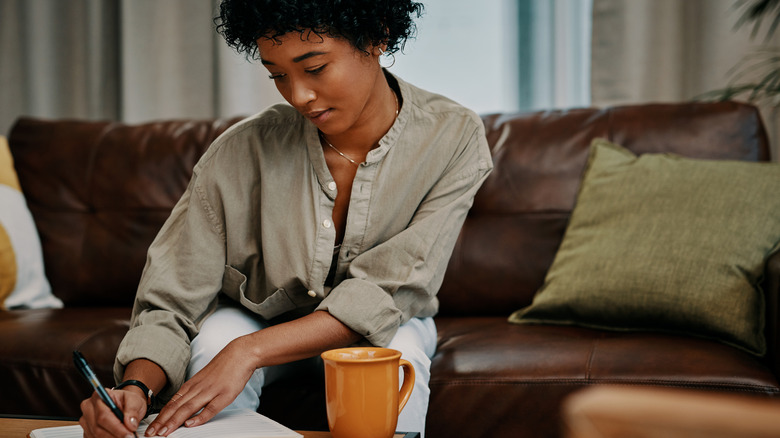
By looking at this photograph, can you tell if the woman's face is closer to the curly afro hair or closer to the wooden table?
the curly afro hair

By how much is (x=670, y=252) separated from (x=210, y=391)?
1023 millimetres

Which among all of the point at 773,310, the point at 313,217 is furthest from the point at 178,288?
the point at 773,310

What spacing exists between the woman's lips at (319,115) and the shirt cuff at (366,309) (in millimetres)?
267

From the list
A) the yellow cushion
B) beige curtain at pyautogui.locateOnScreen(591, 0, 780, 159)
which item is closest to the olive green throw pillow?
beige curtain at pyautogui.locateOnScreen(591, 0, 780, 159)

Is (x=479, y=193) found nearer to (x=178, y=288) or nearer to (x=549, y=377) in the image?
(x=549, y=377)

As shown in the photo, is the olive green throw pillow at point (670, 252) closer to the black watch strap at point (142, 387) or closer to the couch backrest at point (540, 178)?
the couch backrest at point (540, 178)

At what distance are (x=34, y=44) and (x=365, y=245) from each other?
7.97 ft

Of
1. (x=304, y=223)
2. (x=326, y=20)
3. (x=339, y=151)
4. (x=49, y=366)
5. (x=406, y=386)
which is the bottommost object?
(x=49, y=366)

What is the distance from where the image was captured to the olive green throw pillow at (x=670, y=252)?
148cm

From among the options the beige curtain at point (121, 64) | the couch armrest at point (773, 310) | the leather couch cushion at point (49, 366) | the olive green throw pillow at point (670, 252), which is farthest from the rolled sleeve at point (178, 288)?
the beige curtain at point (121, 64)

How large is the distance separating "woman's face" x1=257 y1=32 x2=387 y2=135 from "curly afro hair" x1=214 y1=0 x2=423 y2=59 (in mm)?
14

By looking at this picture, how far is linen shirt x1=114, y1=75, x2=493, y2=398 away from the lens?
1243mm

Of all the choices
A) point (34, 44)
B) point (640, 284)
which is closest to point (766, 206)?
point (640, 284)

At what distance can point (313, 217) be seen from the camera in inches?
50.9
